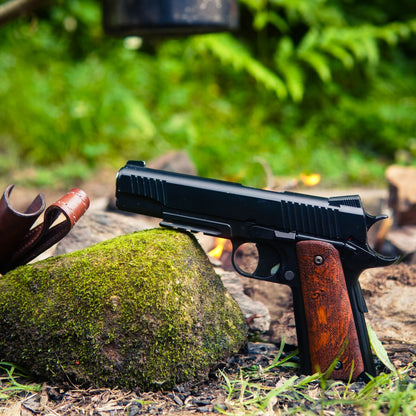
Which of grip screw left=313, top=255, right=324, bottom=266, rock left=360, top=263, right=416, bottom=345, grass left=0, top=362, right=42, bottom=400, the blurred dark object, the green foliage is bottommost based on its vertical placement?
rock left=360, top=263, right=416, bottom=345

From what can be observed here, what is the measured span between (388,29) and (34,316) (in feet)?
22.0

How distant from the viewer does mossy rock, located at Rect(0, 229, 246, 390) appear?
204 centimetres

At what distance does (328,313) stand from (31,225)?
1.49 m

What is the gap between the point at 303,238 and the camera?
2191 millimetres

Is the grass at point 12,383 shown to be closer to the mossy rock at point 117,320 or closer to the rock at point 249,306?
the mossy rock at point 117,320

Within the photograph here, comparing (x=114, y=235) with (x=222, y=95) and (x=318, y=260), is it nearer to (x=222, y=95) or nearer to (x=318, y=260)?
(x=318, y=260)

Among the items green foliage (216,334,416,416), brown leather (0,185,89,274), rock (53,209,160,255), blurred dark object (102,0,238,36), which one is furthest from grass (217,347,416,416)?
blurred dark object (102,0,238,36)

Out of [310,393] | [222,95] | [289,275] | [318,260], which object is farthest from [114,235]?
[222,95]

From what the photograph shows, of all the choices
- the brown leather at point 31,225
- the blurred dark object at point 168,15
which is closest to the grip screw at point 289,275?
the brown leather at point 31,225

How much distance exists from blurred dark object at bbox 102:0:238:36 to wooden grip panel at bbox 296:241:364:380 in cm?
245

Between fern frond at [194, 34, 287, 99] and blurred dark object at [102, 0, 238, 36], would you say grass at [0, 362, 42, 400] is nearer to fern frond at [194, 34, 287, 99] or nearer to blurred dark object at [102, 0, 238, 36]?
blurred dark object at [102, 0, 238, 36]

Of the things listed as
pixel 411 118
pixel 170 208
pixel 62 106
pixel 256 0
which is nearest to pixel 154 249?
pixel 170 208

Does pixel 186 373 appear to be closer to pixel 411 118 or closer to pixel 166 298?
pixel 166 298

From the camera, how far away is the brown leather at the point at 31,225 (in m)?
2.30
